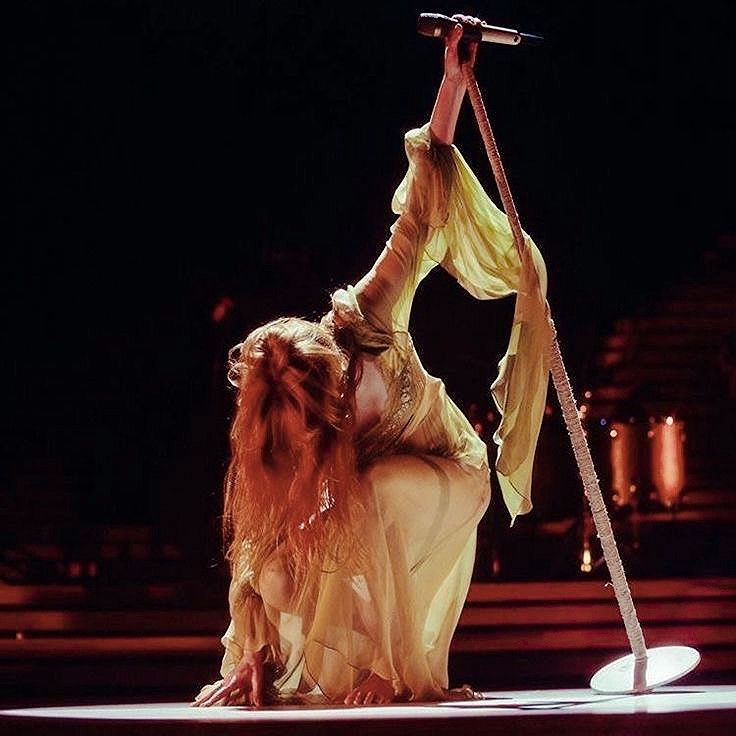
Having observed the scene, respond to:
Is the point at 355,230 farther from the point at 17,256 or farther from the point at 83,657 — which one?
the point at 83,657

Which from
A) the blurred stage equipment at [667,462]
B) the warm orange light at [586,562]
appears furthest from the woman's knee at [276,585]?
the blurred stage equipment at [667,462]

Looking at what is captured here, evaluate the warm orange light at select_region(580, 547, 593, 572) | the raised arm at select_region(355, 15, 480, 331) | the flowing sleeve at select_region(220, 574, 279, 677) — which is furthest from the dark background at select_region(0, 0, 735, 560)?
the flowing sleeve at select_region(220, 574, 279, 677)

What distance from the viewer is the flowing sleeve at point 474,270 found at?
2803mm

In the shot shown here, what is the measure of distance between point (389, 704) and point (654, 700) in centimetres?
48

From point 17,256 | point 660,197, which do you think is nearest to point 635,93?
point 660,197

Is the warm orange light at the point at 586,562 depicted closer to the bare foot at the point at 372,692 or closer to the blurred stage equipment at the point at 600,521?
the blurred stage equipment at the point at 600,521

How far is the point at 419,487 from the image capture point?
108 inches

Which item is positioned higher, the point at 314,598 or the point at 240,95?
the point at 240,95

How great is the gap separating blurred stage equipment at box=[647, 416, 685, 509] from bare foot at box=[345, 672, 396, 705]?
12.8 ft

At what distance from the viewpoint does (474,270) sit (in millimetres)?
2969

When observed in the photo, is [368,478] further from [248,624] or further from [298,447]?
[248,624]

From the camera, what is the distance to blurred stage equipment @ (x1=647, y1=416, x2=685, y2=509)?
6379mm

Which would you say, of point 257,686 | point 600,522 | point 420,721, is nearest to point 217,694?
point 257,686

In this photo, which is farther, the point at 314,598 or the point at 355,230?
the point at 355,230
